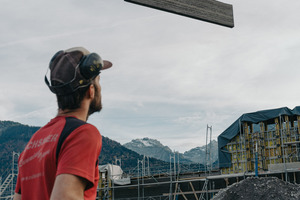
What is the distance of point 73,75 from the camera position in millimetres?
1257

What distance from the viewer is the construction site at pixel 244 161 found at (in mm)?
19547

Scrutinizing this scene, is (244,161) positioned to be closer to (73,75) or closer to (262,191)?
(262,191)

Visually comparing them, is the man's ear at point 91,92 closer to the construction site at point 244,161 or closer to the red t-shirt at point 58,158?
the red t-shirt at point 58,158

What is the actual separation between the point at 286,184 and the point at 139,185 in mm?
15431

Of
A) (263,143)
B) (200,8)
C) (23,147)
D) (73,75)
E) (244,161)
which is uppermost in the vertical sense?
(23,147)

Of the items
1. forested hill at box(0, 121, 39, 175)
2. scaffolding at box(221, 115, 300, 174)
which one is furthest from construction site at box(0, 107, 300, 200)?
forested hill at box(0, 121, 39, 175)

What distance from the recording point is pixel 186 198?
22188 millimetres

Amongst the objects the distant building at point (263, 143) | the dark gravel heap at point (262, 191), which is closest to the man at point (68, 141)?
→ the dark gravel heap at point (262, 191)

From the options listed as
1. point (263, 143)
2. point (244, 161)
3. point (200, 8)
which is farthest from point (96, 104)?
point (244, 161)

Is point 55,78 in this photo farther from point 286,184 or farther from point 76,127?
point 286,184

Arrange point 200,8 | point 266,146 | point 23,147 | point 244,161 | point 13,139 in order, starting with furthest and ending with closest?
point 13,139 < point 23,147 < point 244,161 < point 266,146 < point 200,8

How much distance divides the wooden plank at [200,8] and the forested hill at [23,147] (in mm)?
99867

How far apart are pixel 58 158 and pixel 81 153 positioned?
0.11m

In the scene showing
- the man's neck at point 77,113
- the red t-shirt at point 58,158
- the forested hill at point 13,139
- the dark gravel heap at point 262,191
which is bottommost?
the dark gravel heap at point 262,191
